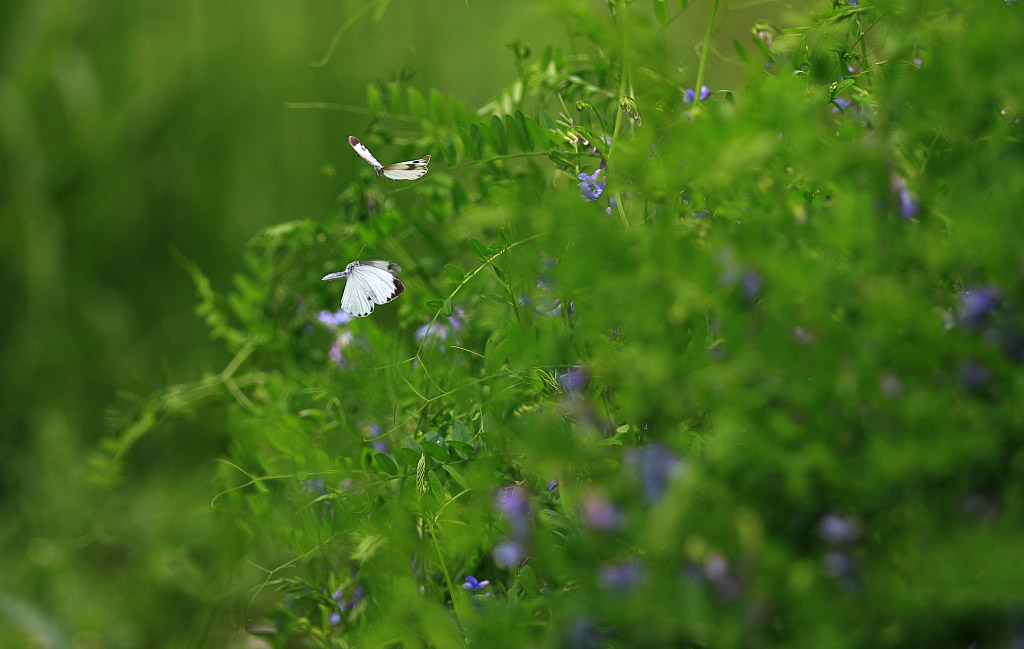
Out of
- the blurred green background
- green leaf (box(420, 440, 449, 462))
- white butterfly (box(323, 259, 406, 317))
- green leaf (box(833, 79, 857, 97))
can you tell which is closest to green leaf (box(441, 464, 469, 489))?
green leaf (box(420, 440, 449, 462))

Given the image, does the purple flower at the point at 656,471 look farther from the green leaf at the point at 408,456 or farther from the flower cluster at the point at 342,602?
the flower cluster at the point at 342,602

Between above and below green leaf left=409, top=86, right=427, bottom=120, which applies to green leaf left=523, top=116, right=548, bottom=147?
above

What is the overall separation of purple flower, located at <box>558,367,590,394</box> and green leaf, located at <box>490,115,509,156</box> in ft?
0.74

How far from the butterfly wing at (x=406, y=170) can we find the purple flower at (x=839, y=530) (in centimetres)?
37

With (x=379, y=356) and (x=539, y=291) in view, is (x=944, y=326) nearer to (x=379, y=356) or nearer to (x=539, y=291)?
(x=539, y=291)

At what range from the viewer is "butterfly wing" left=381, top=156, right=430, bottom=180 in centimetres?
63

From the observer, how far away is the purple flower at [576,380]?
1.69ft

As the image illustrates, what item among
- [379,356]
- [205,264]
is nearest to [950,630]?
[379,356]

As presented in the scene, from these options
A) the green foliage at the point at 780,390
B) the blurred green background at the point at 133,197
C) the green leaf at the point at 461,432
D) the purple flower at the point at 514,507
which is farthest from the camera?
the blurred green background at the point at 133,197

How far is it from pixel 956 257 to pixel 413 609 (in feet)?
0.93

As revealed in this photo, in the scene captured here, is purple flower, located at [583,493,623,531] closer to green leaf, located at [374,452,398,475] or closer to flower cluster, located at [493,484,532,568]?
flower cluster, located at [493,484,532,568]

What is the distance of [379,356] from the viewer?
→ 698 mm

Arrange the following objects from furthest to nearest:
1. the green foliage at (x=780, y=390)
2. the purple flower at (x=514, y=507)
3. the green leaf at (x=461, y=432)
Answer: the green leaf at (x=461, y=432) < the purple flower at (x=514, y=507) < the green foliage at (x=780, y=390)

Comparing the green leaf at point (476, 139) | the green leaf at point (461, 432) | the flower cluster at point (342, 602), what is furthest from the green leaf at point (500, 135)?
the flower cluster at point (342, 602)
